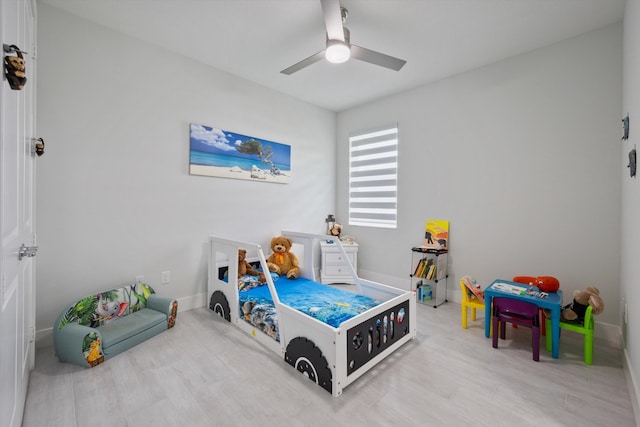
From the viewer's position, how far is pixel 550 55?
248cm

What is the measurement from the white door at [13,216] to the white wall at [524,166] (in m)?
3.41

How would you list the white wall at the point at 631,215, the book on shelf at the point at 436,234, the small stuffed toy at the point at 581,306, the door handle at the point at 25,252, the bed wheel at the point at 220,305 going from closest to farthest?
the door handle at the point at 25,252
the white wall at the point at 631,215
the small stuffed toy at the point at 581,306
the bed wheel at the point at 220,305
the book on shelf at the point at 436,234

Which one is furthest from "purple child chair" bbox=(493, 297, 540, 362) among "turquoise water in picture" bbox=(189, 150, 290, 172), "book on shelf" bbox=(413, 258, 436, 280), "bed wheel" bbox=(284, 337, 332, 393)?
"turquoise water in picture" bbox=(189, 150, 290, 172)

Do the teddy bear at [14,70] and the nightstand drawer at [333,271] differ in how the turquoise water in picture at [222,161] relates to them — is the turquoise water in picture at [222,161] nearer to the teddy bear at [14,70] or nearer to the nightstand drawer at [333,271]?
the nightstand drawer at [333,271]

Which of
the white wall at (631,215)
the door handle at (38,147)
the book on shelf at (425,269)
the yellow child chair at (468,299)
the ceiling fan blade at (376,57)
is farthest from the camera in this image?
the book on shelf at (425,269)

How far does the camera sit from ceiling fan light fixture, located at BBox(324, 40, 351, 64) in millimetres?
1950

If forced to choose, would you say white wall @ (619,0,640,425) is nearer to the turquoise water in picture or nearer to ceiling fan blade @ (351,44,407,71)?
ceiling fan blade @ (351,44,407,71)

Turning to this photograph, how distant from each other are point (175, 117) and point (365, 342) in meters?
2.68

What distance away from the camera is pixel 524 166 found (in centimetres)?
264

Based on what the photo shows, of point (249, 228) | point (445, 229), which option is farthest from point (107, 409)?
point (445, 229)

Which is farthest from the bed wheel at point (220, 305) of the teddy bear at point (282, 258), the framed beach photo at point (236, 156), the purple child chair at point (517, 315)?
the purple child chair at point (517, 315)

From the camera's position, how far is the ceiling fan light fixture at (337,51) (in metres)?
1.95

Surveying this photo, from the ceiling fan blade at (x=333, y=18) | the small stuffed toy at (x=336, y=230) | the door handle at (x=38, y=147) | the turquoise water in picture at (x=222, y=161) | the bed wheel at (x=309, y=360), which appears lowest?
the bed wheel at (x=309, y=360)

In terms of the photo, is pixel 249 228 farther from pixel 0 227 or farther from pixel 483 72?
pixel 483 72
